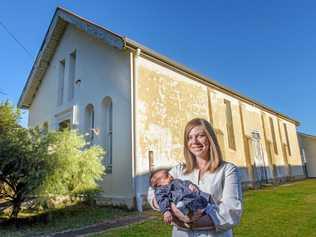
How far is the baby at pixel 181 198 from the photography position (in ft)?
4.79

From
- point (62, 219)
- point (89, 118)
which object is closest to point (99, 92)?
point (89, 118)

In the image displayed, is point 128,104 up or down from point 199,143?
up

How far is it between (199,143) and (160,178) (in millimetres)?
389

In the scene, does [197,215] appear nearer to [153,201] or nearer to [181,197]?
[181,197]

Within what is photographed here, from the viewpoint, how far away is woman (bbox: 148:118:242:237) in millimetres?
1465

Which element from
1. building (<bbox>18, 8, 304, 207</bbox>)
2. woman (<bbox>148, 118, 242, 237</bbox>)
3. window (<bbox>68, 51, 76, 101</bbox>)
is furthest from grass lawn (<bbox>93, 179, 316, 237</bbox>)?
window (<bbox>68, 51, 76, 101</bbox>)

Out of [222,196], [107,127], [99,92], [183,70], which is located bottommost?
[222,196]

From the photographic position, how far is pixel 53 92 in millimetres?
13891

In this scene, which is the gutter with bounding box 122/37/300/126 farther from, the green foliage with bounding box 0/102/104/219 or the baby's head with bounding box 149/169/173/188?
the baby's head with bounding box 149/169/173/188

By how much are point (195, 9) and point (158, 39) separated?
143 inches

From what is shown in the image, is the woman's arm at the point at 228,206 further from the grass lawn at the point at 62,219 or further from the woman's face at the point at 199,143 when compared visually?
the grass lawn at the point at 62,219

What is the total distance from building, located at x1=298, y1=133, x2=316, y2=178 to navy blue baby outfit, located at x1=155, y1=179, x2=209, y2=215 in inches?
1044

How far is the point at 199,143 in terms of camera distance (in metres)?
1.75

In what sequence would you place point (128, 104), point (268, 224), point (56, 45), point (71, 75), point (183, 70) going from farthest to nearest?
point (56, 45), point (71, 75), point (183, 70), point (128, 104), point (268, 224)
